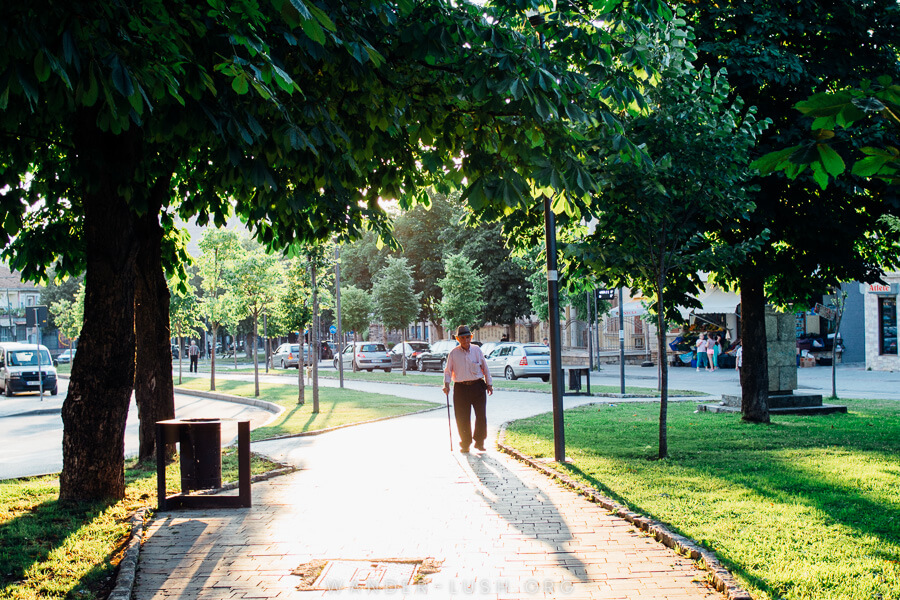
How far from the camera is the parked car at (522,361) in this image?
96.9 feet

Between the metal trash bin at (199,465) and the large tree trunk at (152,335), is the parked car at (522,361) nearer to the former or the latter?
the large tree trunk at (152,335)

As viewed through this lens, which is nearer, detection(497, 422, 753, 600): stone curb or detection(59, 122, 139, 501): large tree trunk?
detection(497, 422, 753, 600): stone curb

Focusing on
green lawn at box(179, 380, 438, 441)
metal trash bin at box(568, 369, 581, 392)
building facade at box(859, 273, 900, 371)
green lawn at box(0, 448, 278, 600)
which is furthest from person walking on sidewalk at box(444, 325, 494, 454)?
building facade at box(859, 273, 900, 371)

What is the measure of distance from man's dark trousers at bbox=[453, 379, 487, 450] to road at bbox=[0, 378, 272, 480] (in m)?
4.97

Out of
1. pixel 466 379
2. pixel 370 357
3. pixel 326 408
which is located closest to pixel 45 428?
pixel 326 408

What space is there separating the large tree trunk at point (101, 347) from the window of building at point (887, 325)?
98.1 ft

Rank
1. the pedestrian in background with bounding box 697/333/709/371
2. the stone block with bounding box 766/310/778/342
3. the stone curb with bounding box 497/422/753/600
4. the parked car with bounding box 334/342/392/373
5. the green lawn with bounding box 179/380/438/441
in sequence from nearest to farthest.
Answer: the stone curb with bounding box 497/422/753/600 → the green lawn with bounding box 179/380/438/441 → the stone block with bounding box 766/310/778/342 → the pedestrian in background with bounding box 697/333/709/371 → the parked car with bounding box 334/342/392/373

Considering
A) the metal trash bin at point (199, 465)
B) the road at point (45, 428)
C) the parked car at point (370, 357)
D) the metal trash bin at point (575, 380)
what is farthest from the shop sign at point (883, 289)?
the metal trash bin at point (199, 465)

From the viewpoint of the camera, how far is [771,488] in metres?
7.59

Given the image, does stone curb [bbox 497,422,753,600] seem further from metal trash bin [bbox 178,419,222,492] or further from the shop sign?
the shop sign

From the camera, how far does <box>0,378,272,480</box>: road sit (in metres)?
12.1

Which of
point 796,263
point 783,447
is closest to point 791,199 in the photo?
point 796,263

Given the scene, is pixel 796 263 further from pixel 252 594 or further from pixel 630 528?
pixel 252 594

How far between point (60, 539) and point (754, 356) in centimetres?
1127
